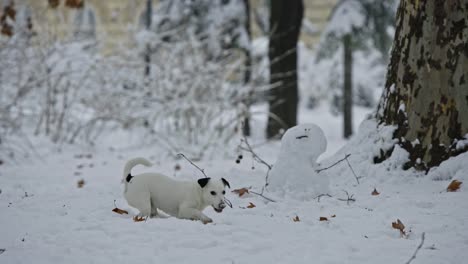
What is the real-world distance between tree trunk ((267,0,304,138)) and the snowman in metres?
6.80

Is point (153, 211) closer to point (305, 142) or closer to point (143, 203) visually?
point (143, 203)

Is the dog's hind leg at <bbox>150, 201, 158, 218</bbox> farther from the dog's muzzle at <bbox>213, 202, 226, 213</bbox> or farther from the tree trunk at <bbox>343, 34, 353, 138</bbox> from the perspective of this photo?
the tree trunk at <bbox>343, 34, 353, 138</bbox>

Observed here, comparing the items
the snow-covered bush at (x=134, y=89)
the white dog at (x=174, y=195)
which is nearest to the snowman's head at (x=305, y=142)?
the white dog at (x=174, y=195)

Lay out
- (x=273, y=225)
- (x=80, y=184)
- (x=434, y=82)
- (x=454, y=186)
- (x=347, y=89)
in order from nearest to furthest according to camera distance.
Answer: (x=273, y=225) < (x=454, y=186) < (x=434, y=82) < (x=80, y=184) < (x=347, y=89)

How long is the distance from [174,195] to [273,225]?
77 centimetres

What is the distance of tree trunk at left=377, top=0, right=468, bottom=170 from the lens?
5258mm

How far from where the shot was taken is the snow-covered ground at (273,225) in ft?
11.4

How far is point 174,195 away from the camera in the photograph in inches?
171


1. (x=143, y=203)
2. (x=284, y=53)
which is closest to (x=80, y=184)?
(x=143, y=203)

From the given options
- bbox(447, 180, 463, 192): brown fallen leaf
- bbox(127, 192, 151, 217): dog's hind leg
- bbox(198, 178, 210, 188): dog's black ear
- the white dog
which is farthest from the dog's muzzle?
bbox(447, 180, 463, 192): brown fallen leaf

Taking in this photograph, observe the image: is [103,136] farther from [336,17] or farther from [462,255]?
[462,255]

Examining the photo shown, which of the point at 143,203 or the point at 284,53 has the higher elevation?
the point at 284,53

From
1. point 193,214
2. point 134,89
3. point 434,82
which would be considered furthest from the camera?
point 134,89

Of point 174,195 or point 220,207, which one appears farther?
point 174,195
